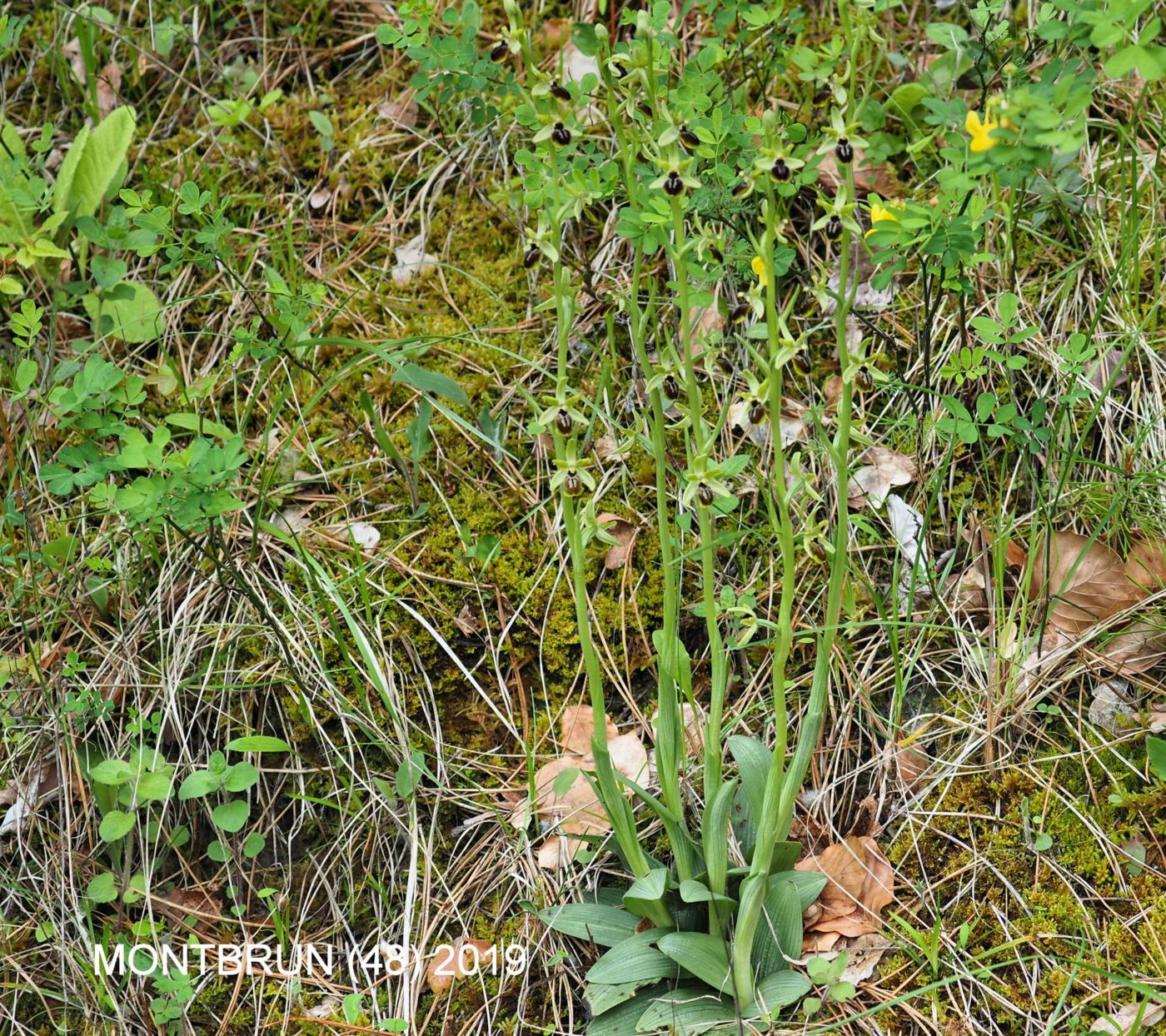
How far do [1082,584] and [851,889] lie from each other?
3.08 feet

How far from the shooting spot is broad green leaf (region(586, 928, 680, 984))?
6.91ft

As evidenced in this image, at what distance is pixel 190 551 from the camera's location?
2824mm

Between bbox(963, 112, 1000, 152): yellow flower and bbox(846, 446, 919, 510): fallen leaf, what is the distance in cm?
97

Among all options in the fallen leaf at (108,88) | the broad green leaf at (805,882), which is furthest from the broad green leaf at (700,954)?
the fallen leaf at (108,88)

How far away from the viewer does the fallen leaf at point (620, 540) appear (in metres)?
2.82

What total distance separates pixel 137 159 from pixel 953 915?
334 cm

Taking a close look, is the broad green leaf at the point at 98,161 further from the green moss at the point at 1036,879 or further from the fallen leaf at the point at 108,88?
the green moss at the point at 1036,879

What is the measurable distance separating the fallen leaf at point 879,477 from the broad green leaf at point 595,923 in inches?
48.5

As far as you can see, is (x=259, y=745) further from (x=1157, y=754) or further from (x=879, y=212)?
(x=1157, y=754)

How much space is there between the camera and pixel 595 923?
2.22 meters

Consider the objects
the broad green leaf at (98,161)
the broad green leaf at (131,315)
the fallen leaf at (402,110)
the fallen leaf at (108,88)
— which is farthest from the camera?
the fallen leaf at (108,88)

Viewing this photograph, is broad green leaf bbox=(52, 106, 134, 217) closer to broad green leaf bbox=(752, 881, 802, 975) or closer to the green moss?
broad green leaf bbox=(752, 881, 802, 975)

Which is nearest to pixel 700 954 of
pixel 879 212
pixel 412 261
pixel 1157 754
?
pixel 1157 754

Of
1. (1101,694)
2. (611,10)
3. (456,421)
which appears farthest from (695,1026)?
(611,10)
